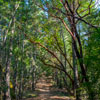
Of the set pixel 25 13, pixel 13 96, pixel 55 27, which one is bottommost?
pixel 13 96

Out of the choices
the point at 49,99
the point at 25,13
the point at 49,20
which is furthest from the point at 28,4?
the point at 49,99

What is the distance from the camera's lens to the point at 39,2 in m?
4.59

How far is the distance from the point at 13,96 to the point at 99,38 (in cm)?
1373

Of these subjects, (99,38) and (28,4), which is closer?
(99,38)

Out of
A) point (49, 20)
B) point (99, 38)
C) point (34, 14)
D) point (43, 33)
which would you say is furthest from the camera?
point (34, 14)

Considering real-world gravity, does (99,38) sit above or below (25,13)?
below

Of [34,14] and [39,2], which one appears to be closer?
[39,2]

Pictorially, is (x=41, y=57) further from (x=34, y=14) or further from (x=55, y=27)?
(x=34, y=14)

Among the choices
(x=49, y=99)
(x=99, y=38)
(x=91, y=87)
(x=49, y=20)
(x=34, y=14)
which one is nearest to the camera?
(x=99, y=38)

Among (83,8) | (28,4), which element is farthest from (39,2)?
(28,4)

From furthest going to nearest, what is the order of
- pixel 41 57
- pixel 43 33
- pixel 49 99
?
pixel 49 99, pixel 41 57, pixel 43 33

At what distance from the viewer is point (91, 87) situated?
439 centimetres

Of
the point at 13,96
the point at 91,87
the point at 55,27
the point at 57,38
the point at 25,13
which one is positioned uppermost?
the point at 25,13

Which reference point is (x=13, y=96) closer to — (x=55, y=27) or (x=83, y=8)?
(x=55, y=27)
